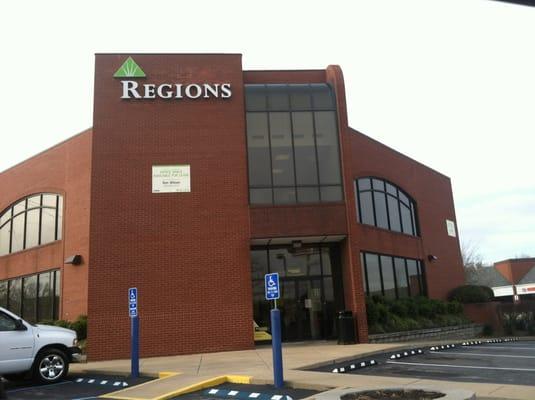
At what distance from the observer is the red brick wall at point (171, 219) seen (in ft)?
58.5

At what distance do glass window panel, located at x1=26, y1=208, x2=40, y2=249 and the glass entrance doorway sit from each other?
1024 cm

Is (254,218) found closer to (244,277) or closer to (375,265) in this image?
(244,277)

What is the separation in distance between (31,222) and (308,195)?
506 inches

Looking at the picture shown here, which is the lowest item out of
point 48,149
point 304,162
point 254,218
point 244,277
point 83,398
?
point 83,398

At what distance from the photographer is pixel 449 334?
82.3 feet

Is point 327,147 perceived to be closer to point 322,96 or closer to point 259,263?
point 322,96

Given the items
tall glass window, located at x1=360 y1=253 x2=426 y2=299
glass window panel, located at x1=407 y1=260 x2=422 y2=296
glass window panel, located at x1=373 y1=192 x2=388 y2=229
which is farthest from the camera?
glass window panel, located at x1=407 y1=260 x2=422 y2=296

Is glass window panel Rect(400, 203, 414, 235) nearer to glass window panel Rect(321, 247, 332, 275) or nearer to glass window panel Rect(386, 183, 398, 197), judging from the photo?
glass window panel Rect(386, 183, 398, 197)

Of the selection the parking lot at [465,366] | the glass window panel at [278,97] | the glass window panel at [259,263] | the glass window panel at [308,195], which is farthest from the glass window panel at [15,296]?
the parking lot at [465,366]

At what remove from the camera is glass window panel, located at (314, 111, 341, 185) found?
19812 mm

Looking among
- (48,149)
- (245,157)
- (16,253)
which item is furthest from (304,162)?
(16,253)

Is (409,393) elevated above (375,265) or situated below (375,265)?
below

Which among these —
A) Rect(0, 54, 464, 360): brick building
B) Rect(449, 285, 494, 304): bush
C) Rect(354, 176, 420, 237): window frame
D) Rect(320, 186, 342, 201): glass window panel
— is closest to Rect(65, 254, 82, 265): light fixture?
Rect(0, 54, 464, 360): brick building

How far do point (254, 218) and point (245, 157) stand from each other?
2.18 meters
